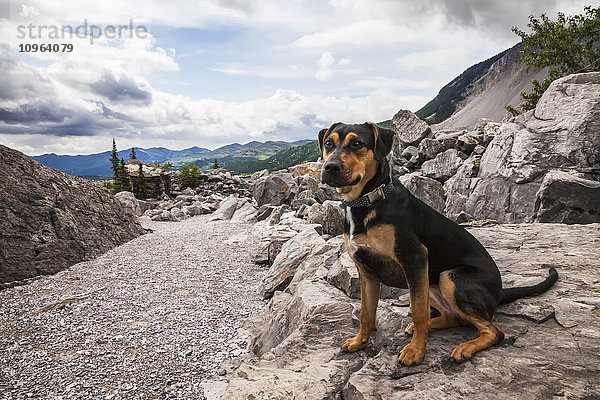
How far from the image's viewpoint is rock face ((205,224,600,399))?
2893 mm

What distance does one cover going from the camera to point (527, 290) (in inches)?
159

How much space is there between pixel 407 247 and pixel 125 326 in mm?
6723

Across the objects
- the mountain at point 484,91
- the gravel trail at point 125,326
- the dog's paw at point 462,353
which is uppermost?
the mountain at point 484,91

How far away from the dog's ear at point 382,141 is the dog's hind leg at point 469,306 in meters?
1.42

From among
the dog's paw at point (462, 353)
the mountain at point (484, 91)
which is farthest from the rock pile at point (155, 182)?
the mountain at point (484, 91)

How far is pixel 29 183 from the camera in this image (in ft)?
37.4

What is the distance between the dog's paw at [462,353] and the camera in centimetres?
314

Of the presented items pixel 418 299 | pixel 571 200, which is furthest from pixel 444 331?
pixel 571 200

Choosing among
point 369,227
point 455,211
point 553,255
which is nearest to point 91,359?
point 369,227

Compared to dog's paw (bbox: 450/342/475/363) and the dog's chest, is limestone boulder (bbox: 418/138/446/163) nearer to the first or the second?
the dog's chest

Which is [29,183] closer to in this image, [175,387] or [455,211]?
[175,387]

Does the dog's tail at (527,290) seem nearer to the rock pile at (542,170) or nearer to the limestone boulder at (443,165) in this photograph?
the rock pile at (542,170)

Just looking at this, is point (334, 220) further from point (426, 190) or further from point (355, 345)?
point (355, 345)

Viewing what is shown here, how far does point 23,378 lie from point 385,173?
6.72m
